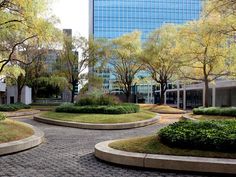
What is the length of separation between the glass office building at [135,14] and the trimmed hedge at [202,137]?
92.7 m

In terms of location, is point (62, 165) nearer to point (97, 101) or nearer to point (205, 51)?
point (97, 101)

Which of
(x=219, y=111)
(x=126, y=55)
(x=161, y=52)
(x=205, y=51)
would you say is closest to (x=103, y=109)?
(x=219, y=111)

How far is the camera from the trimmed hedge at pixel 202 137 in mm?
8327

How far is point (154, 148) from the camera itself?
8.97 m

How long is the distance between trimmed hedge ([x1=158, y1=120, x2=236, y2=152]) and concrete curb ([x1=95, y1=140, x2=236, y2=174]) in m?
0.57

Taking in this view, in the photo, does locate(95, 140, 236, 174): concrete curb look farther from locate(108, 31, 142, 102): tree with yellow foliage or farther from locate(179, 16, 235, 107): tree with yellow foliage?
locate(108, 31, 142, 102): tree with yellow foliage

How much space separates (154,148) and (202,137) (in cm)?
123

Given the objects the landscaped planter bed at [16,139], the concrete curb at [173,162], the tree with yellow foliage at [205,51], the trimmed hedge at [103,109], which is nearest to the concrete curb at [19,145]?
the landscaped planter bed at [16,139]

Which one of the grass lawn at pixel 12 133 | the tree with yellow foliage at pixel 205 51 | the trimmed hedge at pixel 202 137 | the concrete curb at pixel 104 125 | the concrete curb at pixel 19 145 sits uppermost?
the tree with yellow foliage at pixel 205 51

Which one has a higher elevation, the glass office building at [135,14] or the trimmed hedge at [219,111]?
the glass office building at [135,14]

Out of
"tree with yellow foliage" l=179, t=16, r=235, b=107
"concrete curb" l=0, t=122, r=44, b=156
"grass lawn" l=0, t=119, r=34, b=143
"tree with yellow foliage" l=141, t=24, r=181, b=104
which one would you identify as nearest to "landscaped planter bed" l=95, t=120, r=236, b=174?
"concrete curb" l=0, t=122, r=44, b=156

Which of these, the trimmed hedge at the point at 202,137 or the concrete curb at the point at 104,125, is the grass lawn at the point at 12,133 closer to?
the concrete curb at the point at 104,125

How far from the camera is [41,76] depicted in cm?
4334

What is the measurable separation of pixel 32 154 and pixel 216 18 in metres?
16.8
